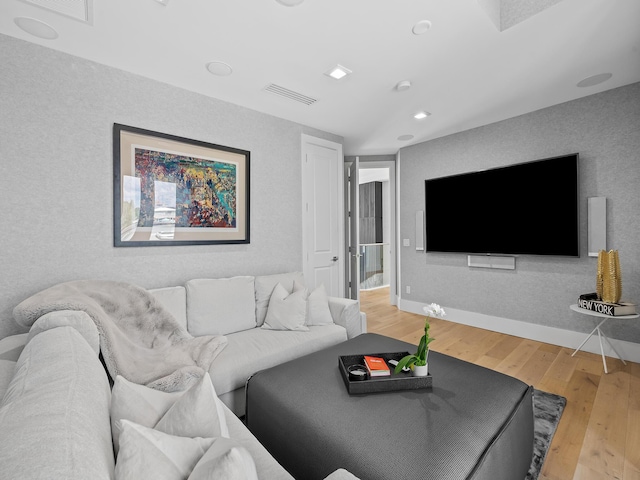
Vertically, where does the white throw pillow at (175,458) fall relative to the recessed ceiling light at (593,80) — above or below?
below

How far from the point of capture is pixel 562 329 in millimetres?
3262

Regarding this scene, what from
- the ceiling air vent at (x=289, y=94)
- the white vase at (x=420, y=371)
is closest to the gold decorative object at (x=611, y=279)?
the white vase at (x=420, y=371)

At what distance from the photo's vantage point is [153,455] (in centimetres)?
66

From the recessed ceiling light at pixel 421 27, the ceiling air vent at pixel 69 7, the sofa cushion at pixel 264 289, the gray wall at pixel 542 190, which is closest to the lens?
the ceiling air vent at pixel 69 7

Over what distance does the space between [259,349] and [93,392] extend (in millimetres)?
1310

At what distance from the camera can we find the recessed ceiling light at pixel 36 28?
6.06 feet

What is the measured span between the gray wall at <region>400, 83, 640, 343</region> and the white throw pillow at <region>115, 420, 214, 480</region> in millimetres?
3907

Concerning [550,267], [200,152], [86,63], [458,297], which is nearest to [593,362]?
[550,267]

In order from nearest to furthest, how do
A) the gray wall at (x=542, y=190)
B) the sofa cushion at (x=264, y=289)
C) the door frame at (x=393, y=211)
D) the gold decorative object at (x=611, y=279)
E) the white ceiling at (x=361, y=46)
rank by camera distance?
the white ceiling at (x=361, y=46)
the gold decorative object at (x=611, y=279)
the sofa cushion at (x=264, y=289)
the gray wall at (x=542, y=190)
the door frame at (x=393, y=211)

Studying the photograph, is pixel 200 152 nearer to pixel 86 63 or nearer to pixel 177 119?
pixel 177 119

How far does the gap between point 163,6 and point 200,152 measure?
1208 millimetres

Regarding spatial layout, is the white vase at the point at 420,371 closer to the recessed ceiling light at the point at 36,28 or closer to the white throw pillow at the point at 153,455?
the white throw pillow at the point at 153,455

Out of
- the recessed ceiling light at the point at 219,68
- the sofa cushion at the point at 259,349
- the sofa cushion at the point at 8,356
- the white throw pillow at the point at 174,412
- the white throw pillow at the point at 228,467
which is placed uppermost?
the recessed ceiling light at the point at 219,68

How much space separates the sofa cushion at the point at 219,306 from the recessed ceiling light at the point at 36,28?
6.31 feet
